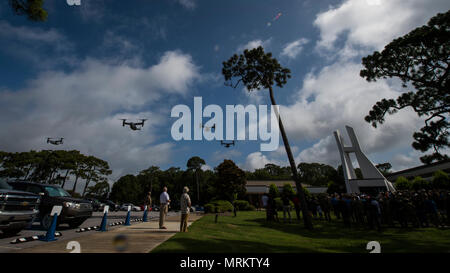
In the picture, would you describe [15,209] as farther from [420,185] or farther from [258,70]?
[420,185]

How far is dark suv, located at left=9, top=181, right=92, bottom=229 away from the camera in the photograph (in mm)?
7946

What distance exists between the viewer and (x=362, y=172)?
114ft

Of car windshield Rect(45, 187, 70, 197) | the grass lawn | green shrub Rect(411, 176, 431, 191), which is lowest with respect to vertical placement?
the grass lawn

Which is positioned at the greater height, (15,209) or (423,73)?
(423,73)

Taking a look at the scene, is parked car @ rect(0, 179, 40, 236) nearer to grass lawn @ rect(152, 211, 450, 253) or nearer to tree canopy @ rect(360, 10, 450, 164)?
grass lawn @ rect(152, 211, 450, 253)

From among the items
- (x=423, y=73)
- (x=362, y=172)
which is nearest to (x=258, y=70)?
(x=423, y=73)

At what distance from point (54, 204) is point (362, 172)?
1619 inches

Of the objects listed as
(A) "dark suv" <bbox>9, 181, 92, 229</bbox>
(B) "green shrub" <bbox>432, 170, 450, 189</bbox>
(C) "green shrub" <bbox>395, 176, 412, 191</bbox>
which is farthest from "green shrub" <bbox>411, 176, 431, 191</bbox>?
(A) "dark suv" <bbox>9, 181, 92, 229</bbox>

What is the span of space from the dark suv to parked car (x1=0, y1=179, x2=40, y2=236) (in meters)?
0.99

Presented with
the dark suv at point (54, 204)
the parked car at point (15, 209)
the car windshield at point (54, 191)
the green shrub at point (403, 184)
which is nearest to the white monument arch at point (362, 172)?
the green shrub at point (403, 184)
